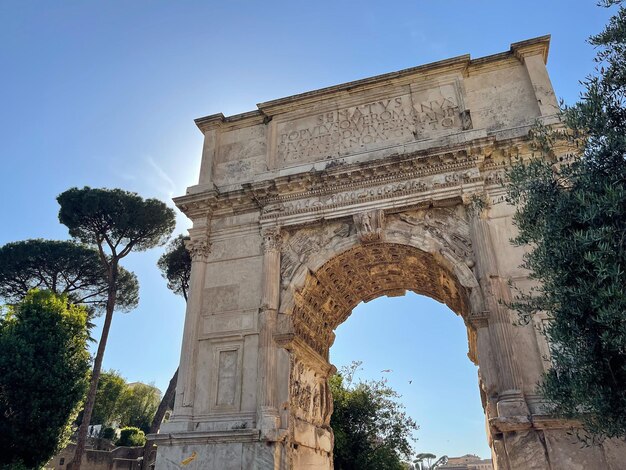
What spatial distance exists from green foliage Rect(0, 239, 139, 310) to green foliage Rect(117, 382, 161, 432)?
19.1 meters

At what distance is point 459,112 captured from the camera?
34.0 feet

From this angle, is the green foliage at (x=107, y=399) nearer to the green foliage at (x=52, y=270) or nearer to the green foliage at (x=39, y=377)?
the green foliage at (x=52, y=270)

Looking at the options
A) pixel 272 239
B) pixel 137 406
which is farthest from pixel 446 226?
pixel 137 406

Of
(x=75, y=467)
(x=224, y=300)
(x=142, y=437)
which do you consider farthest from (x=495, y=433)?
(x=142, y=437)

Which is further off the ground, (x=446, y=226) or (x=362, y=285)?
(x=446, y=226)

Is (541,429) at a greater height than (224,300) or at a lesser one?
lesser

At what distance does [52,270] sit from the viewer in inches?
790

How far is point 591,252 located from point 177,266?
57.7ft

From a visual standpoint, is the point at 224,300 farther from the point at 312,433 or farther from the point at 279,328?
the point at 312,433

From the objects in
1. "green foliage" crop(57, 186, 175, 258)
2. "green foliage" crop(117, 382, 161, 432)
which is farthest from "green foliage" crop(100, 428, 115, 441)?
"green foliage" crop(57, 186, 175, 258)

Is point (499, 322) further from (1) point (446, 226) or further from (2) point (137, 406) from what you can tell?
(2) point (137, 406)

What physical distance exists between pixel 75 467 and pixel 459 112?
1565cm

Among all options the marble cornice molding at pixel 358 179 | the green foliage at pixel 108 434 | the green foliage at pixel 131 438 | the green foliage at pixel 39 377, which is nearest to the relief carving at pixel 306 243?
A: the marble cornice molding at pixel 358 179

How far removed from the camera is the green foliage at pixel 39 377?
12.1m
